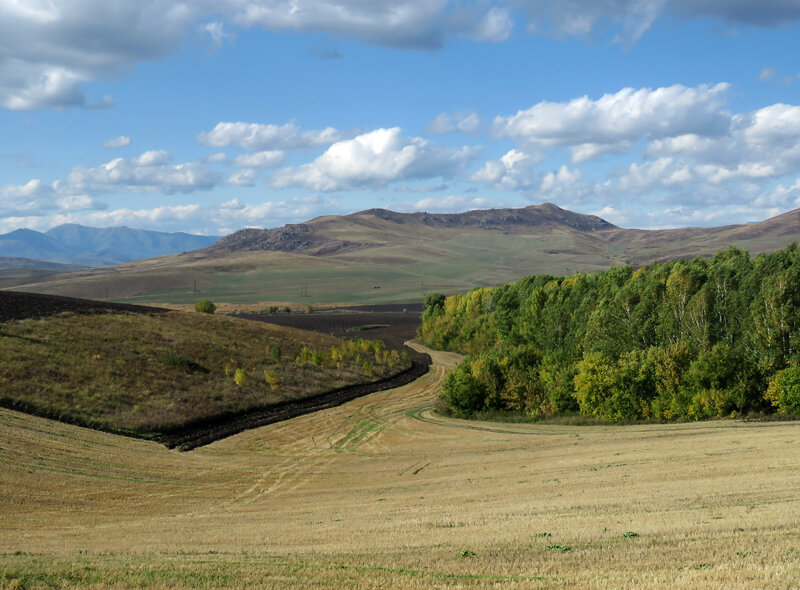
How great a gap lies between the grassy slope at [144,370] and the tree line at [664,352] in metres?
27.8

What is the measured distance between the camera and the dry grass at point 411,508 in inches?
648

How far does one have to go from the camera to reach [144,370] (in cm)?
7744

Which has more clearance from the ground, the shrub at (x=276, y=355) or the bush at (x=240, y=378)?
the shrub at (x=276, y=355)

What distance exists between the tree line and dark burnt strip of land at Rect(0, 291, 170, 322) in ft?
210

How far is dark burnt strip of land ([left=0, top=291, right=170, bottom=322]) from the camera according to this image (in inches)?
3524

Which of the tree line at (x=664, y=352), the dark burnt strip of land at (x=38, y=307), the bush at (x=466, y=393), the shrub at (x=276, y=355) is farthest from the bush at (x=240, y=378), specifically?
the dark burnt strip of land at (x=38, y=307)

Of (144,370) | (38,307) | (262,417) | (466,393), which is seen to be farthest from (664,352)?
(38,307)

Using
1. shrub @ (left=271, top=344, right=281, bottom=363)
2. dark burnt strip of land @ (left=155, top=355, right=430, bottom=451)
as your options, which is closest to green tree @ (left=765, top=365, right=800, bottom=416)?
dark burnt strip of land @ (left=155, top=355, right=430, bottom=451)

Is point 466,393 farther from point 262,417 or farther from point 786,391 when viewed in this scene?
point 786,391

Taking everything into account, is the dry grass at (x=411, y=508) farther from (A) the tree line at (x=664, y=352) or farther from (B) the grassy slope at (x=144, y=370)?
(B) the grassy slope at (x=144, y=370)

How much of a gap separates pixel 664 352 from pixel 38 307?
91.6 metres

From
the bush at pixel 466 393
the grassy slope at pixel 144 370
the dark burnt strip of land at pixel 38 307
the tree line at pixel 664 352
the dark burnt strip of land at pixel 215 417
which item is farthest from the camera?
the dark burnt strip of land at pixel 38 307

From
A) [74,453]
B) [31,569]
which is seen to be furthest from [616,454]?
[74,453]

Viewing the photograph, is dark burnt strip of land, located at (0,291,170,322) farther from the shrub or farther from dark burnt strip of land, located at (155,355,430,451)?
dark burnt strip of land, located at (155,355,430,451)
